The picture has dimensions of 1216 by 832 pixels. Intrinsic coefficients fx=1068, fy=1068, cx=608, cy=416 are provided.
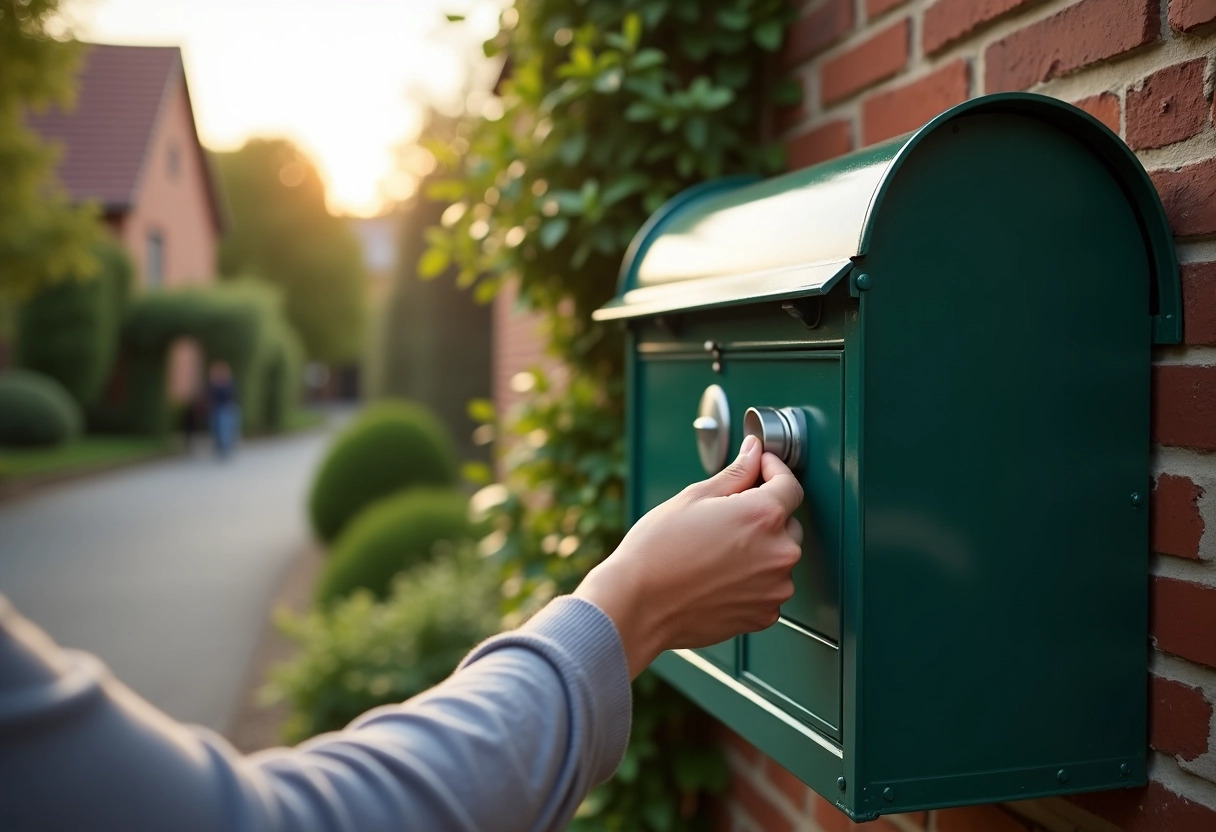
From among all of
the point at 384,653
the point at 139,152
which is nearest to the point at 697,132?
the point at 384,653

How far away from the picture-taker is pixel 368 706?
14.5 feet

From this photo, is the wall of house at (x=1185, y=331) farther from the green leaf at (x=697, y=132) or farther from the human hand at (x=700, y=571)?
the green leaf at (x=697, y=132)

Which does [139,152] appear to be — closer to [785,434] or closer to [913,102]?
[913,102]

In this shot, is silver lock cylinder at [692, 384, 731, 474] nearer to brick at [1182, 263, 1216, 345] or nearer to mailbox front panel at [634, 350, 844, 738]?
mailbox front panel at [634, 350, 844, 738]

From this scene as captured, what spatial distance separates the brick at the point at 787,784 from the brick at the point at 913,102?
3.57 feet

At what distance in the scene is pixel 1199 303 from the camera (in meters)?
1.16

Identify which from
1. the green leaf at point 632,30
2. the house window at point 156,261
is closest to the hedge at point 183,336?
the house window at point 156,261

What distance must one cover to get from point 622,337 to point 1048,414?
1423 mm

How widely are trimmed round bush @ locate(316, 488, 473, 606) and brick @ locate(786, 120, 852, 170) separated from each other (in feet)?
15.3

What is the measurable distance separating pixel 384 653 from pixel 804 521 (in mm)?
3482

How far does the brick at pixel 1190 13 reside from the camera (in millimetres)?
1116

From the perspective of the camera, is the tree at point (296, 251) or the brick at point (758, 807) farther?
the tree at point (296, 251)

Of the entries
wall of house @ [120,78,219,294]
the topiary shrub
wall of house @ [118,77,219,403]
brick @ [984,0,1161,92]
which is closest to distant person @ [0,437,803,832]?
brick @ [984,0,1161,92]

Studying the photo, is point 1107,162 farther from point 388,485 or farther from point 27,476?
point 27,476
